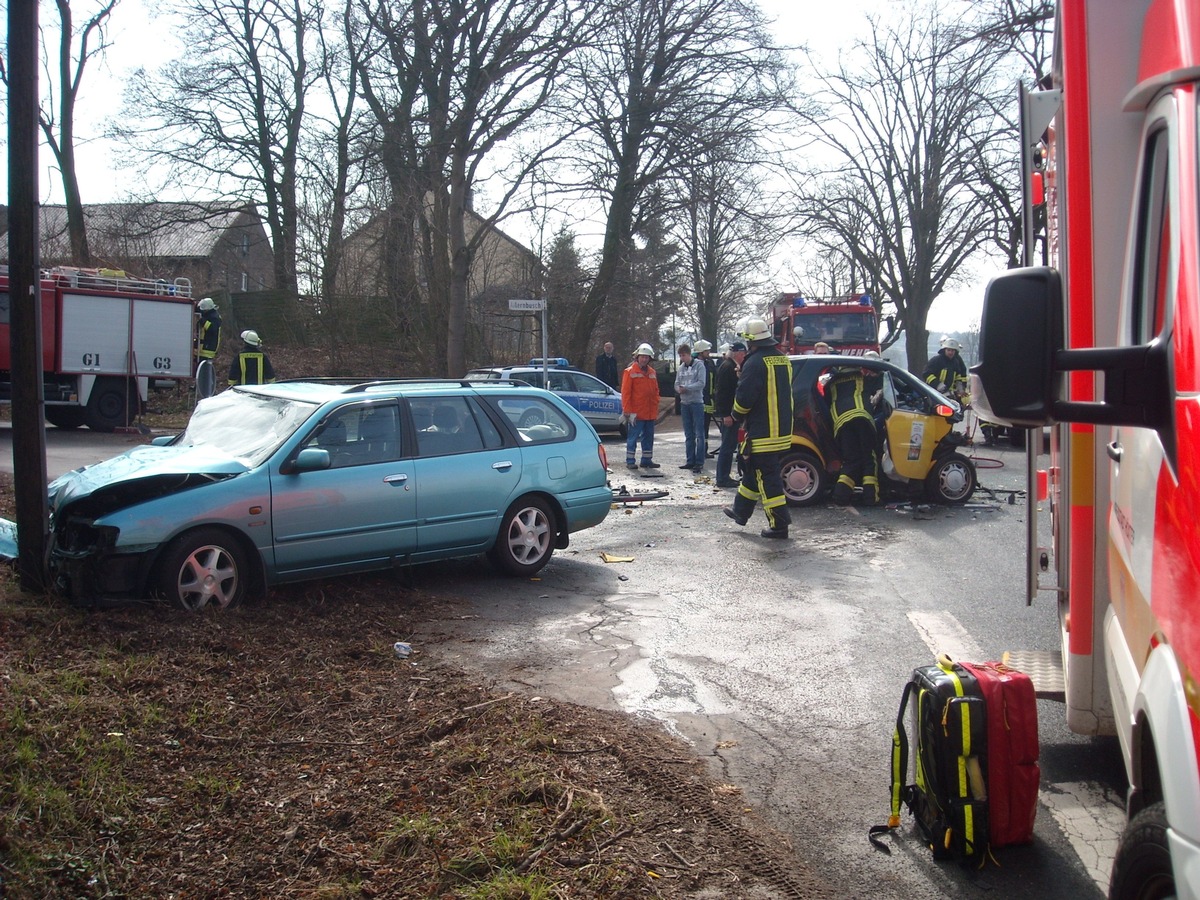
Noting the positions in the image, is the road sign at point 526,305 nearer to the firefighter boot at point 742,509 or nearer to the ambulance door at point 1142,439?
the firefighter boot at point 742,509

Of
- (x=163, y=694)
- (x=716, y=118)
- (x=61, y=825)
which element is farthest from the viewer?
(x=716, y=118)

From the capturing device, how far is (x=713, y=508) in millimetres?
12148

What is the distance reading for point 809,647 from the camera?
6.46m

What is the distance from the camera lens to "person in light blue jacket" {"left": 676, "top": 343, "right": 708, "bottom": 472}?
15969 millimetres

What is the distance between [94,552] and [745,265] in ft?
152

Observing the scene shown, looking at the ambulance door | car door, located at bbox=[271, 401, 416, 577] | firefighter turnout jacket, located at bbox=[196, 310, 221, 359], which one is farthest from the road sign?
the ambulance door

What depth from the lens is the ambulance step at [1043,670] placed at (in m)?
4.29

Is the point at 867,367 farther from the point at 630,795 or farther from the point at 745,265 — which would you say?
the point at 745,265

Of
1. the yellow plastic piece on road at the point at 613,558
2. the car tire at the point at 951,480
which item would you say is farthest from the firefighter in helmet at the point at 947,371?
the yellow plastic piece on road at the point at 613,558

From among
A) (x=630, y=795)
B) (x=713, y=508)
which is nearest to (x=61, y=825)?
(x=630, y=795)

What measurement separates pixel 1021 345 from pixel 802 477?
31.9 ft

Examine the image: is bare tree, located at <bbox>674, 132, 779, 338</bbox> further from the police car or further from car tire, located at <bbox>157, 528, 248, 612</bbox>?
car tire, located at <bbox>157, 528, 248, 612</bbox>

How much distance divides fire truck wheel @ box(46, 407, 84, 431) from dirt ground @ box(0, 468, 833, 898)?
14.7m

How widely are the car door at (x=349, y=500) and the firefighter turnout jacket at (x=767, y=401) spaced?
12.0 ft
